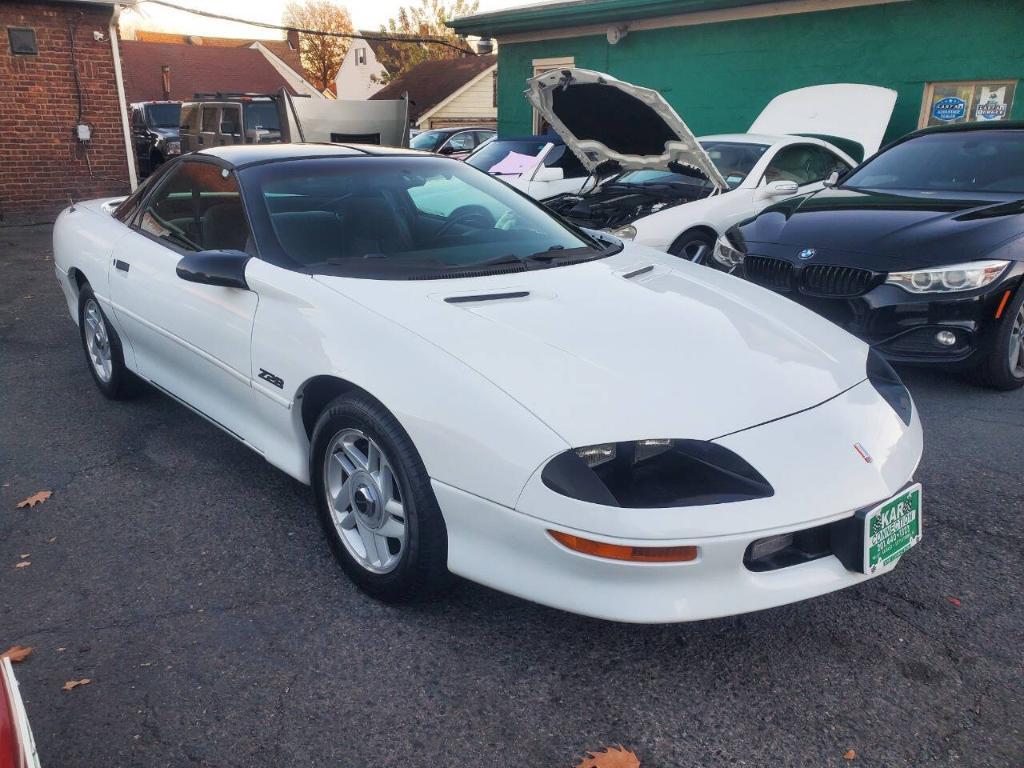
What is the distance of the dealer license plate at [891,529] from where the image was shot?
7.62 ft

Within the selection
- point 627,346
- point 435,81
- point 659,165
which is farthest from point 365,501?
point 435,81

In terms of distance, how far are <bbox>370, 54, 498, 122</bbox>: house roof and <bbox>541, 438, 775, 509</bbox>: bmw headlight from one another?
3505cm

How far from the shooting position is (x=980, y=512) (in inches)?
134

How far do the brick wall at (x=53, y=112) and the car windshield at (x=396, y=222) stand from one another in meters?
11.0

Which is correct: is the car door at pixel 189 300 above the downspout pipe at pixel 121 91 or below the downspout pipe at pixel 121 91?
below

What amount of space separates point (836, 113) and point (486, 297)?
8953 mm

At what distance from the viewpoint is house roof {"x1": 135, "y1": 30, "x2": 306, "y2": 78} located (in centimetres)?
4372

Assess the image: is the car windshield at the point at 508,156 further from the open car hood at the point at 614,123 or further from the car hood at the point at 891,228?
the car hood at the point at 891,228

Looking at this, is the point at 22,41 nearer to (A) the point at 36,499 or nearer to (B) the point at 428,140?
(B) the point at 428,140

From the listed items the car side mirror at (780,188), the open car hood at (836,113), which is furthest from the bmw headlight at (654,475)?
the open car hood at (836,113)

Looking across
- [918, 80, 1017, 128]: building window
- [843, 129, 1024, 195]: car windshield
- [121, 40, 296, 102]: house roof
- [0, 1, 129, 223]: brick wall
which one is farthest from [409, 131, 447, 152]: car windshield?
[121, 40, 296, 102]: house roof

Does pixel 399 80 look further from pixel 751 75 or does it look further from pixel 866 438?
pixel 866 438

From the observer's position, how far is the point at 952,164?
574cm

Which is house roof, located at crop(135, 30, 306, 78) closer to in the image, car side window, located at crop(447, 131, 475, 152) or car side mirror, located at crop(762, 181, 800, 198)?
car side window, located at crop(447, 131, 475, 152)
